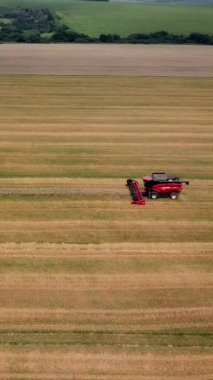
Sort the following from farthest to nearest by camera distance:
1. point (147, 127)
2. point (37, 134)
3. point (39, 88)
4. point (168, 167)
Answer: point (39, 88) → point (147, 127) → point (37, 134) → point (168, 167)

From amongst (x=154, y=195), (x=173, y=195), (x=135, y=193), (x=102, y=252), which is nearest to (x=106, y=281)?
(x=102, y=252)

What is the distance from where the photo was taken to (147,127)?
4084cm

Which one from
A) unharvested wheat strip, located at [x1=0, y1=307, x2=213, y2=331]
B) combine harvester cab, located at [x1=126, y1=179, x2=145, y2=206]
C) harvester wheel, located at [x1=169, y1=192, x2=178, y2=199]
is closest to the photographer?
unharvested wheat strip, located at [x1=0, y1=307, x2=213, y2=331]

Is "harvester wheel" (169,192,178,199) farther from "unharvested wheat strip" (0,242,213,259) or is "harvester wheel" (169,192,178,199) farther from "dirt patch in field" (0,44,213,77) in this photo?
"dirt patch in field" (0,44,213,77)

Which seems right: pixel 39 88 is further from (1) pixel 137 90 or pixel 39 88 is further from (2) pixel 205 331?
(2) pixel 205 331

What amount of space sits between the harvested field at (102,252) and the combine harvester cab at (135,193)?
1.32 ft

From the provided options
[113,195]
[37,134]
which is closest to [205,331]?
[113,195]

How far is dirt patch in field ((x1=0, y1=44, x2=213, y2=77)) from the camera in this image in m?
64.8

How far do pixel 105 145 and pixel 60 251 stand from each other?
1533cm

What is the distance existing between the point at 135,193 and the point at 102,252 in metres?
6.12

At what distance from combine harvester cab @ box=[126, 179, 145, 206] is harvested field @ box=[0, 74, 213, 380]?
0.40 meters

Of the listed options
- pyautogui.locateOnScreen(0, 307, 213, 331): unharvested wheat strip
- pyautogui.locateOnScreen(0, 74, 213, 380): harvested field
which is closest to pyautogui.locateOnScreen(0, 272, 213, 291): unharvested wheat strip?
pyautogui.locateOnScreen(0, 74, 213, 380): harvested field

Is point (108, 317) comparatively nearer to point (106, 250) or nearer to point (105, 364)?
A: point (105, 364)

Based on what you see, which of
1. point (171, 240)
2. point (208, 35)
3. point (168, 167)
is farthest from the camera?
point (208, 35)
